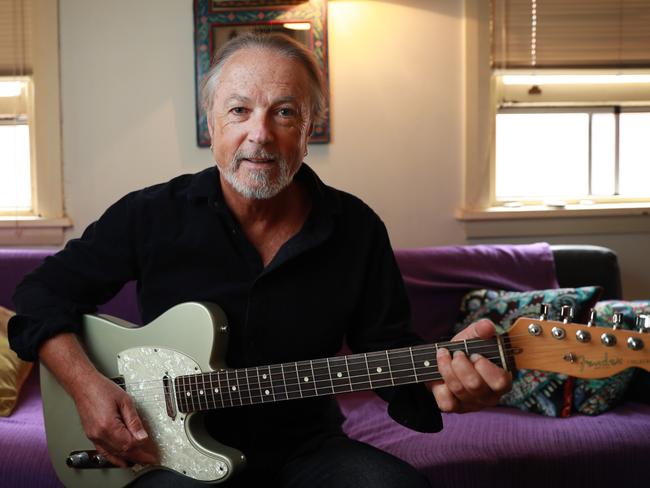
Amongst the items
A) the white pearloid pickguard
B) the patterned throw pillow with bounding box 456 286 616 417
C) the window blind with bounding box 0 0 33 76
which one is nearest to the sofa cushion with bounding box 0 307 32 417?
the white pearloid pickguard

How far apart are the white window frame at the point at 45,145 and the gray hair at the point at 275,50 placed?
1.46 meters

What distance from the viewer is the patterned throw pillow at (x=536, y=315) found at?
2270mm

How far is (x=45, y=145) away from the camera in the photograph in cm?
291

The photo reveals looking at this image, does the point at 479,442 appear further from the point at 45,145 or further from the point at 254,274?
the point at 45,145

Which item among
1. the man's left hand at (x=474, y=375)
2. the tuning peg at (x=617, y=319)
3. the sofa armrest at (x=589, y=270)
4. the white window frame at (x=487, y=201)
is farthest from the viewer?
the white window frame at (x=487, y=201)

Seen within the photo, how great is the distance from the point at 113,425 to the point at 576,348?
0.89 meters

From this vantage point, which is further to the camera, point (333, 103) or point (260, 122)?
point (333, 103)

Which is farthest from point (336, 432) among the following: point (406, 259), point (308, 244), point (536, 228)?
point (536, 228)

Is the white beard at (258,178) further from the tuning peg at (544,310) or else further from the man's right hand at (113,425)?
the tuning peg at (544,310)

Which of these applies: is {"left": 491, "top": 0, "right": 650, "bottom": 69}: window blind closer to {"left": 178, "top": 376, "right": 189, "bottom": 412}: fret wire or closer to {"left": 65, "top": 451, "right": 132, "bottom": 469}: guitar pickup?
{"left": 178, "top": 376, "right": 189, "bottom": 412}: fret wire

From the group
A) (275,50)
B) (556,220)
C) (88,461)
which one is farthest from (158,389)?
(556,220)

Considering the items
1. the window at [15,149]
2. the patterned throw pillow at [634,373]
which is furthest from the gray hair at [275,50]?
the window at [15,149]

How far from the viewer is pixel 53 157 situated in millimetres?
Result: 2928

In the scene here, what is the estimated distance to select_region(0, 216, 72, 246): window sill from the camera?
2.90 metres
